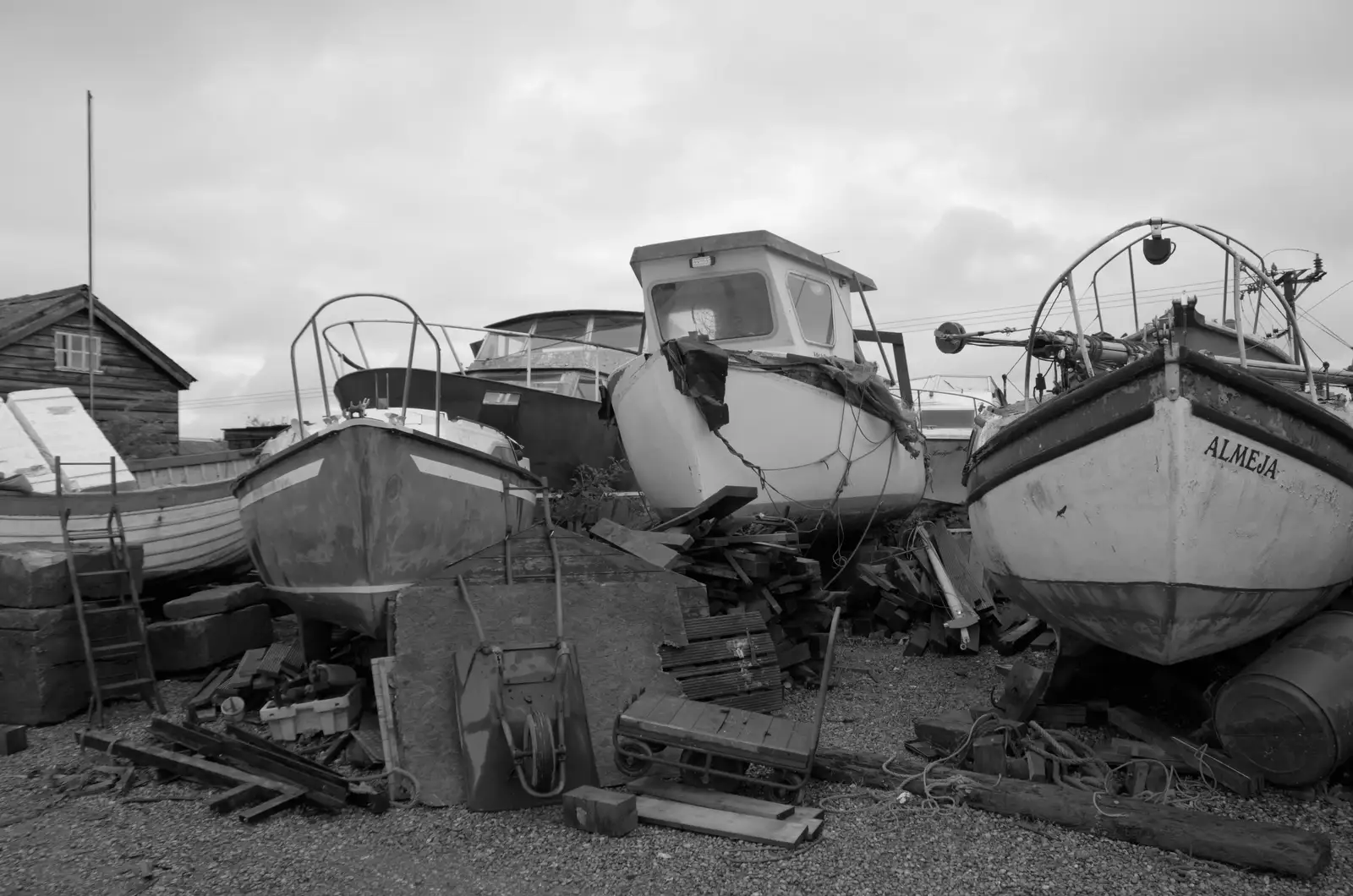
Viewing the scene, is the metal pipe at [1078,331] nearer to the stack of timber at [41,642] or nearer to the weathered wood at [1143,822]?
the weathered wood at [1143,822]

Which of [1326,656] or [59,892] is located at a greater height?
[1326,656]

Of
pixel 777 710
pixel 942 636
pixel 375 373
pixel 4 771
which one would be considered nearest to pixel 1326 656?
pixel 777 710

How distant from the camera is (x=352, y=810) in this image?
4.17m

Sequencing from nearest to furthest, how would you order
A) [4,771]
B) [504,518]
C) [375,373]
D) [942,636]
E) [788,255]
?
[4,771] → [504,518] → [942,636] → [788,255] → [375,373]

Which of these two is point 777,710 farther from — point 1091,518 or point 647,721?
point 1091,518

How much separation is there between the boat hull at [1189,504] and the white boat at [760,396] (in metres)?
3.17

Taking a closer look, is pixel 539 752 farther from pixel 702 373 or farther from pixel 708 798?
pixel 702 373

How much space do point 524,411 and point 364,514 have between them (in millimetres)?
4195

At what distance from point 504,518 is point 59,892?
3417mm

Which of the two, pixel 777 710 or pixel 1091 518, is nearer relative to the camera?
pixel 1091 518

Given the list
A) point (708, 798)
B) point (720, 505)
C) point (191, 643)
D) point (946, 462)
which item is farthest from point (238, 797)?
point (946, 462)

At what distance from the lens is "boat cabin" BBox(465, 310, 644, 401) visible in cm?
1106

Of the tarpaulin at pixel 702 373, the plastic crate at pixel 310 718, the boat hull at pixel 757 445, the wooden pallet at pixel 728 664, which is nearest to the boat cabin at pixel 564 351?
the boat hull at pixel 757 445

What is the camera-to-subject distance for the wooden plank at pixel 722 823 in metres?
3.62
